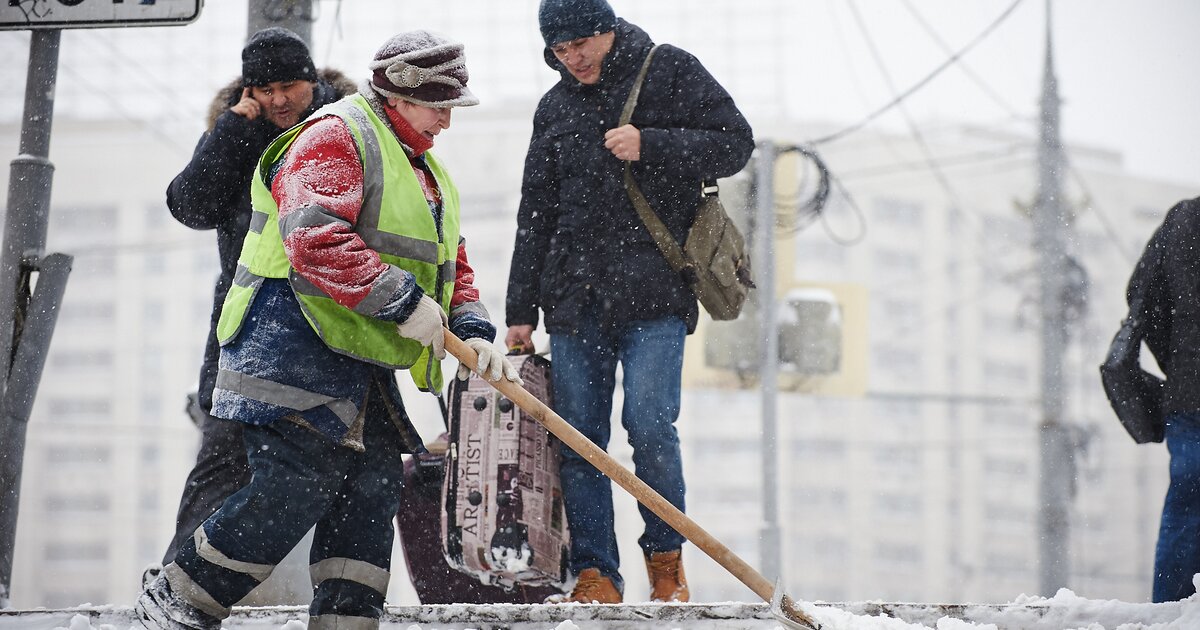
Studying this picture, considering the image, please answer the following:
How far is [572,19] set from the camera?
3660mm

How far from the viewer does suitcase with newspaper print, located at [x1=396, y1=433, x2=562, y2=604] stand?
3.96m

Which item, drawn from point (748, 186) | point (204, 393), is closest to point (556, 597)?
point (204, 393)

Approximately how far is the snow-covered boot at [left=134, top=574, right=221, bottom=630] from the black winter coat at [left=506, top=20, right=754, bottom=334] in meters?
1.45

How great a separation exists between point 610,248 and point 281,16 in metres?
A: 1.48

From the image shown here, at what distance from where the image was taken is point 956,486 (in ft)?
238

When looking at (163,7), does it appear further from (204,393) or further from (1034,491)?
(1034,491)

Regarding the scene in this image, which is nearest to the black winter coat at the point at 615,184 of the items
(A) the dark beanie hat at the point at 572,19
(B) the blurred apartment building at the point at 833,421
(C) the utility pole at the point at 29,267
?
(A) the dark beanie hat at the point at 572,19

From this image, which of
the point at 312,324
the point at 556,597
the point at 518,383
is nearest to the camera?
the point at 312,324

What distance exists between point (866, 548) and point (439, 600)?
71.9 m

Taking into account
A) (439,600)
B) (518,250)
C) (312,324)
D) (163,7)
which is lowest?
(439,600)

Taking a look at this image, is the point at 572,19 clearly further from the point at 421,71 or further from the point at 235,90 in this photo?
the point at 235,90

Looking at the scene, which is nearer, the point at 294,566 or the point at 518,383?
the point at 518,383

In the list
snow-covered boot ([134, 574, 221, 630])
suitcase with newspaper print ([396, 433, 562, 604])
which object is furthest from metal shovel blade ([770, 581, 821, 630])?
snow-covered boot ([134, 574, 221, 630])

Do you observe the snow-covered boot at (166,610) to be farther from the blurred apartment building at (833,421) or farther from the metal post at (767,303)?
the blurred apartment building at (833,421)
